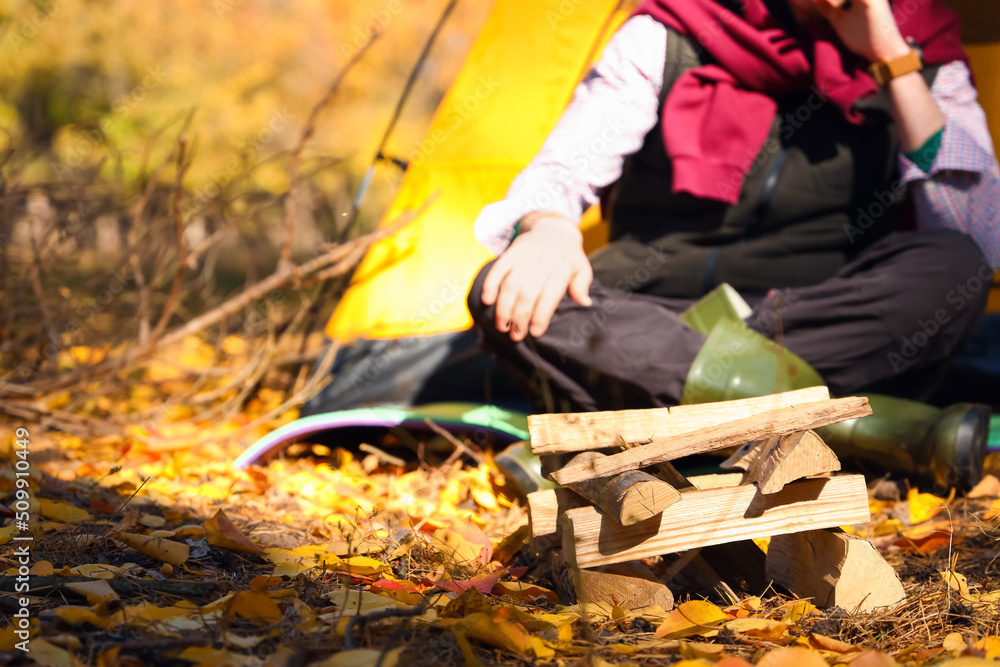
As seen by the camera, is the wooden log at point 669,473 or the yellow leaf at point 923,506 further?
A: the yellow leaf at point 923,506

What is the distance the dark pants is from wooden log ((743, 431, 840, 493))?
529mm

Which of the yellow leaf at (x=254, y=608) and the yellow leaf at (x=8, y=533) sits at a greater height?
the yellow leaf at (x=254, y=608)

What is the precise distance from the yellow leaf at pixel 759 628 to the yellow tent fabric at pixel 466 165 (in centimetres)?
141

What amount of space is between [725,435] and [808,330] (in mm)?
835

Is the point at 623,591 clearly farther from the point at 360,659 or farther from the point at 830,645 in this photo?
the point at 360,659

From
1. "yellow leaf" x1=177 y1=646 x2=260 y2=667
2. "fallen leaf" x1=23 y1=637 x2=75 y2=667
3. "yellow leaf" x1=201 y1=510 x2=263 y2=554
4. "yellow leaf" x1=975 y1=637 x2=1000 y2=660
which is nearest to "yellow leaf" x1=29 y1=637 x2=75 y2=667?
"fallen leaf" x1=23 y1=637 x2=75 y2=667

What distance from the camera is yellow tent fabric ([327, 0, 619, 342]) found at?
2.37 meters

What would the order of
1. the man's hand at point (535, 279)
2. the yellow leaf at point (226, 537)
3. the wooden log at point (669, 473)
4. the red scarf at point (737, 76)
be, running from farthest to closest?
the red scarf at point (737, 76) → the man's hand at point (535, 279) → the yellow leaf at point (226, 537) → the wooden log at point (669, 473)

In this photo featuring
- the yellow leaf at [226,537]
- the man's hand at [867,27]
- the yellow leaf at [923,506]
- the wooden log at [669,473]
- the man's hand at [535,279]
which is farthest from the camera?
the man's hand at [867,27]

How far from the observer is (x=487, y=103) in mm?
2535

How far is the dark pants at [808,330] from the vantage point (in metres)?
1.63

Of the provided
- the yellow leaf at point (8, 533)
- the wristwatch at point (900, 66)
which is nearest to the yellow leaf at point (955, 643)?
the wristwatch at point (900, 66)

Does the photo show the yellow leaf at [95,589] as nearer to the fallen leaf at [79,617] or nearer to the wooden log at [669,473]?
the fallen leaf at [79,617]

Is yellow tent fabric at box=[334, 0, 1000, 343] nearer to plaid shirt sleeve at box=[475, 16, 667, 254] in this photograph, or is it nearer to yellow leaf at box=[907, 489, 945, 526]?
plaid shirt sleeve at box=[475, 16, 667, 254]
